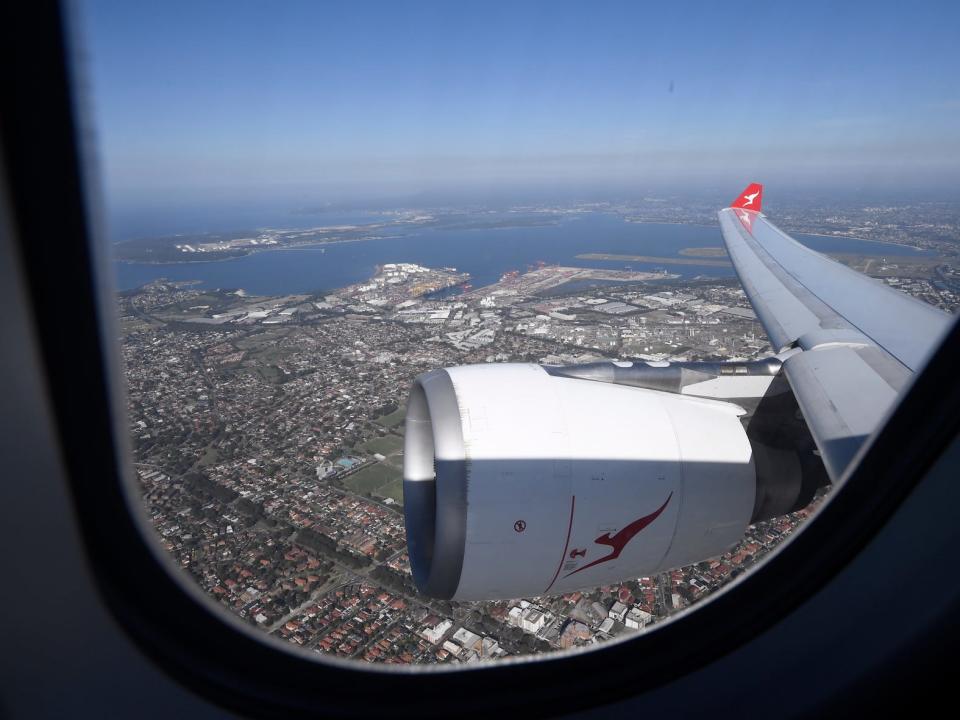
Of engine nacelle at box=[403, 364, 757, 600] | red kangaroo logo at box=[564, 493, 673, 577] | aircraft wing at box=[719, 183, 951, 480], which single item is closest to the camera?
aircraft wing at box=[719, 183, 951, 480]

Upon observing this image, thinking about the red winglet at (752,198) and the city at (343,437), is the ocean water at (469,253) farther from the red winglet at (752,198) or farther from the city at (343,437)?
the red winglet at (752,198)

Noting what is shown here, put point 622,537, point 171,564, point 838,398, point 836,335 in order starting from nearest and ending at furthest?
1. point 171,564
2. point 838,398
3. point 622,537
4. point 836,335

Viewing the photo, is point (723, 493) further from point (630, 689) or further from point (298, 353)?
point (298, 353)

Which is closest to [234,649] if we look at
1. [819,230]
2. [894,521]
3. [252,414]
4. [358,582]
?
[894,521]

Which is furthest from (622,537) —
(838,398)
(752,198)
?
(752,198)

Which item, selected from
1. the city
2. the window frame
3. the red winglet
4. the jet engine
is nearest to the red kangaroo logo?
the jet engine

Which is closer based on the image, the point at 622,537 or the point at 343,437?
the point at 622,537

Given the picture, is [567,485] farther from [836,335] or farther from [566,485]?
[836,335]

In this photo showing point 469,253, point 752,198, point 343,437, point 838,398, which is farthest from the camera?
point 469,253

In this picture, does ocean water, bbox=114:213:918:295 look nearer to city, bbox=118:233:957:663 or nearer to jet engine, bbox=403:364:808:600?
city, bbox=118:233:957:663
